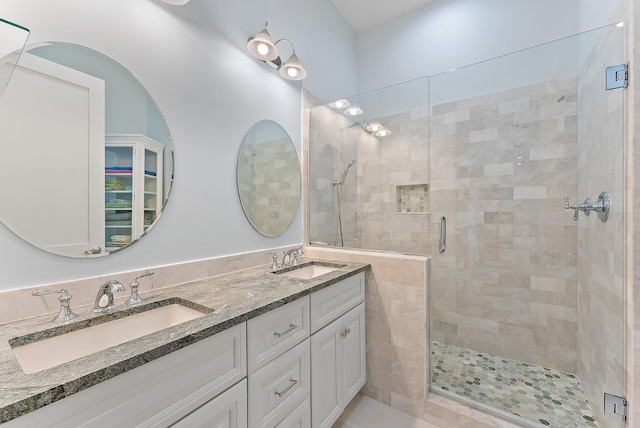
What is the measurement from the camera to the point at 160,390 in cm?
77

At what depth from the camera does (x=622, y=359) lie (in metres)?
1.26

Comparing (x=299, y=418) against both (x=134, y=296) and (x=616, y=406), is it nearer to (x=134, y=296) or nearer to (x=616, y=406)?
(x=134, y=296)

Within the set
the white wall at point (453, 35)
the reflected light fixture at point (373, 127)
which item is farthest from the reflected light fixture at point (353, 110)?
the white wall at point (453, 35)

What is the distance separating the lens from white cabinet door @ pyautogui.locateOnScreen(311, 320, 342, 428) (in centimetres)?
135

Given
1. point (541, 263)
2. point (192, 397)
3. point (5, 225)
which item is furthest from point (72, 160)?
point (541, 263)

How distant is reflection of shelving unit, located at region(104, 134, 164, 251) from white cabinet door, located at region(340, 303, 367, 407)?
3.91 ft

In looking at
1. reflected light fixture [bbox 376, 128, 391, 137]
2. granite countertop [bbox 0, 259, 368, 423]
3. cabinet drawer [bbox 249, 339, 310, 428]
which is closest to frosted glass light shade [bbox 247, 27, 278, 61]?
reflected light fixture [bbox 376, 128, 391, 137]

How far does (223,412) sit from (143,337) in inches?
15.2

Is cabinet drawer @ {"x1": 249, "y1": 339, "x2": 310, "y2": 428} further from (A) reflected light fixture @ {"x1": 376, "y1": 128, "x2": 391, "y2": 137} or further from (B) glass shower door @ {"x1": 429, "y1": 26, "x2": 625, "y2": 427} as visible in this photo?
(A) reflected light fixture @ {"x1": 376, "y1": 128, "x2": 391, "y2": 137}

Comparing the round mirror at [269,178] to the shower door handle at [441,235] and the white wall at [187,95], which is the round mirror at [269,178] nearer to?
the white wall at [187,95]

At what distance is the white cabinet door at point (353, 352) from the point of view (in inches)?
63.1

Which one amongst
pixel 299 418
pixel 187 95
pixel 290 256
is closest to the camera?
pixel 299 418

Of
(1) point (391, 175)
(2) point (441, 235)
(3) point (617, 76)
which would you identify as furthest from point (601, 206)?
(1) point (391, 175)

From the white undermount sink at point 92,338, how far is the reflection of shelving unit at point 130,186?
33cm
